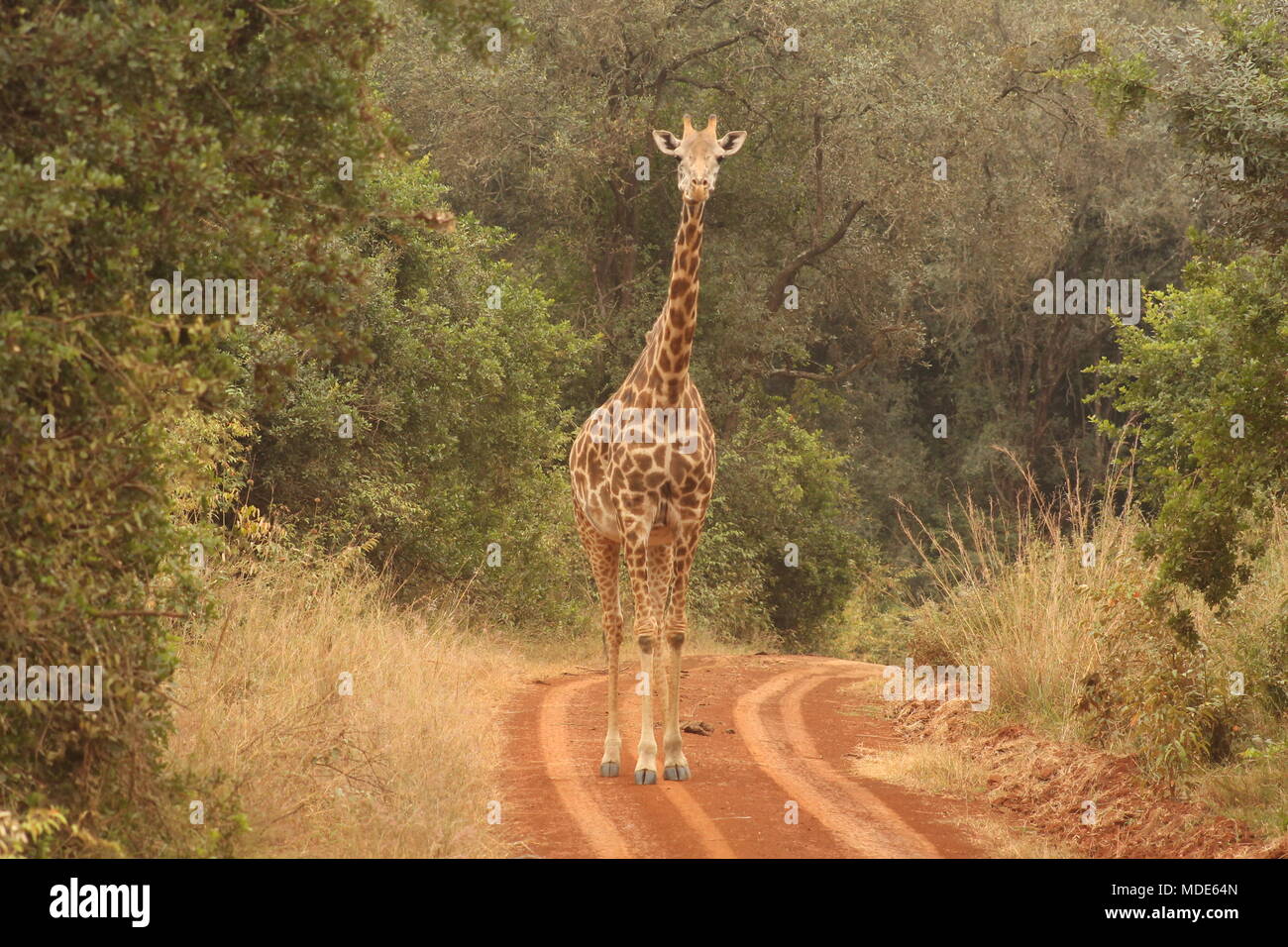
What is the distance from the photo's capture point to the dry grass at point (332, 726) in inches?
273

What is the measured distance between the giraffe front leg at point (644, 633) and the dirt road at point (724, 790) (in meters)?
0.18

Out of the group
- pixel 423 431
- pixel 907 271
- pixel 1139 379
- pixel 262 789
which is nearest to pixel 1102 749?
pixel 262 789

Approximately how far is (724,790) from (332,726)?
2.48 m

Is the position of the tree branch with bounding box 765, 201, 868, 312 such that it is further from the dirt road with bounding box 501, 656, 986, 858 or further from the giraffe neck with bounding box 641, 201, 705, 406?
the giraffe neck with bounding box 641, 201, 705, 406

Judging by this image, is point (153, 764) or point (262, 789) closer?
point (153, 764)

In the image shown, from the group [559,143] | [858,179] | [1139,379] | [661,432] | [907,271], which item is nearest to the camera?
[661,432]

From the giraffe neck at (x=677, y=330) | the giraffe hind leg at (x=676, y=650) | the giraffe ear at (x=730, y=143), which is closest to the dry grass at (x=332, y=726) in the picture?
the giraffe hind leg at (x=676, y=650)

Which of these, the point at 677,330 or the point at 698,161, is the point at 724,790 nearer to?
the point at 677,330

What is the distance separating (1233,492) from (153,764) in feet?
20.9

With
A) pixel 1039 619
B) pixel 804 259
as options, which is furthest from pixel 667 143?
pixel 804 259

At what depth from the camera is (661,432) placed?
9258mm

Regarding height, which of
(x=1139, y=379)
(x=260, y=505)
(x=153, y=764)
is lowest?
(x=153, y=764)

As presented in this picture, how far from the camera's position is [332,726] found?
8.33 m

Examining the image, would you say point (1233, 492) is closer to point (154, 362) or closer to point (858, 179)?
point (154, 362)
